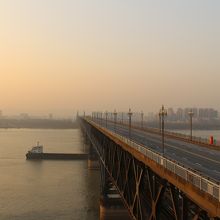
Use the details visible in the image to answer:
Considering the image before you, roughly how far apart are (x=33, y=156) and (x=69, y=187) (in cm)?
4901

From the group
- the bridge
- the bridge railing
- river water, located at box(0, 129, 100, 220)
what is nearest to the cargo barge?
river water, located at box(0, 129, 100, 220)

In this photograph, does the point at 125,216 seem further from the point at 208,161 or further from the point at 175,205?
the point at 175,205

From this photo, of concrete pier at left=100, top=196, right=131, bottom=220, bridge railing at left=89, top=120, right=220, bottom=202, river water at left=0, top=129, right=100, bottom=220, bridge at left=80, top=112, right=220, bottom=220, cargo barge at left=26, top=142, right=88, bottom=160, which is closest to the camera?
bridge railing at left=89, top=120, right=220, bottom=202

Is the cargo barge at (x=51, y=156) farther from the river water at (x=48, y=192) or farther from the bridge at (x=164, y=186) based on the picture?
the bridge at (x=164, y=186)

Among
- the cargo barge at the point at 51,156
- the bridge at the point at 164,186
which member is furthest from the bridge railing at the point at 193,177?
the cargo barge at the point at 51,156

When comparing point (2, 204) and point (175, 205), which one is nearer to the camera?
point (175, 205)

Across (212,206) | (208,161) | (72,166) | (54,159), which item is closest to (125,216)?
(208,161)

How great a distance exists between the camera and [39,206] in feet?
195

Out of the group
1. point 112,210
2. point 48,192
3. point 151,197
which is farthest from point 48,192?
point 151,197

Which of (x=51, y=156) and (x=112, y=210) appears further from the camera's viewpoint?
(x=51, y=156)

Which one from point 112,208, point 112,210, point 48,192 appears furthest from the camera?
point 48,192

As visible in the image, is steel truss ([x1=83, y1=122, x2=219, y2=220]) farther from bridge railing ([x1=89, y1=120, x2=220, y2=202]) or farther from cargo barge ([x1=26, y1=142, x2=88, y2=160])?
cargo barge ([x1=26, y1=142, x2=88, y2=160])

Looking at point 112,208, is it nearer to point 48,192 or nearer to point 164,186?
point 48,192

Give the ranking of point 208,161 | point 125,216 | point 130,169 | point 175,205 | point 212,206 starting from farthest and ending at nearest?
point 125,216 < point 130,169 < point 208,161 < point 175,205 < point 212,206
